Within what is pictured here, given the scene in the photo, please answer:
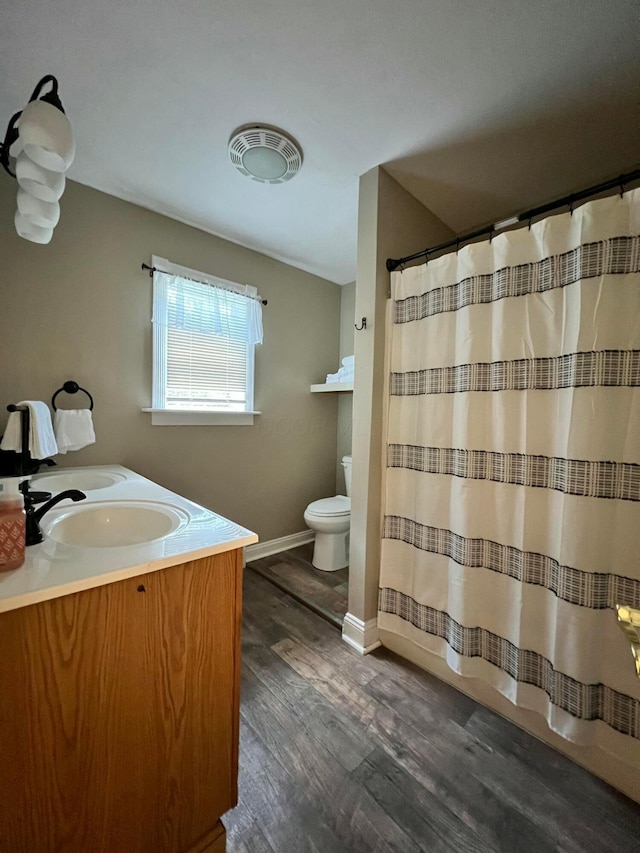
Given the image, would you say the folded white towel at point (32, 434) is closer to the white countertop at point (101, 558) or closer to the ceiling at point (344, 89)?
the white countertop at point (101, 558)

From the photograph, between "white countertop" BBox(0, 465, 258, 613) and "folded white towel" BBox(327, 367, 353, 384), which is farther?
"folded white towel" BBox(327, 367, 353, 384)

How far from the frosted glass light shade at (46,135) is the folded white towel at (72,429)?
110cm

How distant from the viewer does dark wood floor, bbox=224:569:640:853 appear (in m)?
0.92

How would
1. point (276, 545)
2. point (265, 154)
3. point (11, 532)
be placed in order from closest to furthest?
1. point (11, 532)
2. point (265, 154)
3. point (276, 545)

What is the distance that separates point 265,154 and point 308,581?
248cm

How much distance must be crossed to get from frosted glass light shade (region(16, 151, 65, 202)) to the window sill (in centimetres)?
122

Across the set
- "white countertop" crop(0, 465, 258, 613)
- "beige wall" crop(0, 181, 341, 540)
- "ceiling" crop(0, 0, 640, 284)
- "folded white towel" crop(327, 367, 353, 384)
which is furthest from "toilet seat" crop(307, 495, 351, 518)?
"ceiling" crop(0, 0, 640, 284)

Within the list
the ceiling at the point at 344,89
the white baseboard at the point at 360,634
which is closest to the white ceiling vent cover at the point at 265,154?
the ceiling at the point at 344,89

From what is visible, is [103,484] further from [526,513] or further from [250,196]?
[526,513]

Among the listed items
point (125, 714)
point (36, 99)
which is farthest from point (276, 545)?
point (36, 99)

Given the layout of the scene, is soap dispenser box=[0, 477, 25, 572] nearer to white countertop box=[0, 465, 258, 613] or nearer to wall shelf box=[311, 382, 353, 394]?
white countertop box=[0, 465, 258, 613]

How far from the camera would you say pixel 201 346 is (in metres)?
2.27

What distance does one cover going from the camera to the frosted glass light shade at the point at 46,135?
2.78 feet

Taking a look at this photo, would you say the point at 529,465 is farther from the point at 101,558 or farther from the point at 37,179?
the point at 37,179
